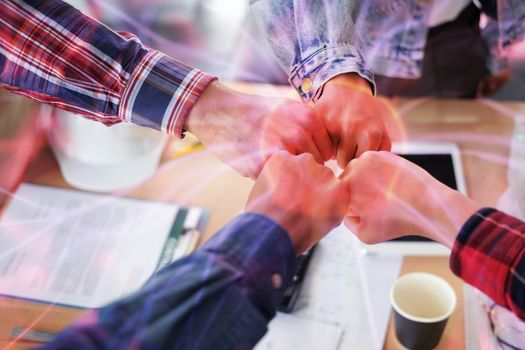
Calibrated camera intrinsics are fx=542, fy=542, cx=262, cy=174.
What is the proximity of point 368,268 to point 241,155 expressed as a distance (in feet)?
1.03

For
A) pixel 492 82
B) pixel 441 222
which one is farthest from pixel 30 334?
pixel 492 82

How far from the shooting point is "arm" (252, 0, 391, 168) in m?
0.91

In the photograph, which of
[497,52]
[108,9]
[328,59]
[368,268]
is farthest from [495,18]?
[108,9]

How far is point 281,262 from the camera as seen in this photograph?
0.63 meters

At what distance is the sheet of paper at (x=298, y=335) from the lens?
875 millimetres

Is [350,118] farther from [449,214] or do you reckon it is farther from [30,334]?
[30,334]

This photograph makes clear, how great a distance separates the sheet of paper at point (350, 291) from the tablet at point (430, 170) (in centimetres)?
2

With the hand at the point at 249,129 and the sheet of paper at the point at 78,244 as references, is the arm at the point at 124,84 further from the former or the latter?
the sheet of paper at the point at 78,244

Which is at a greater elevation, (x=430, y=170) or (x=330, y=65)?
(x=330, y=65)

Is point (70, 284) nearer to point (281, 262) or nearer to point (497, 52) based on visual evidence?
point (281, 262)

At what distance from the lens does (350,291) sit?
37.3 inches

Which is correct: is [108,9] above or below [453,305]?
above

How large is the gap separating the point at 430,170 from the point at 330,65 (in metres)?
0.30

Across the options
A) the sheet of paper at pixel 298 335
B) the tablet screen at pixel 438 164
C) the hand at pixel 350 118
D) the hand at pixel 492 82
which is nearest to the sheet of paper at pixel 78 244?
the sheet of paper at pixel 298 335
